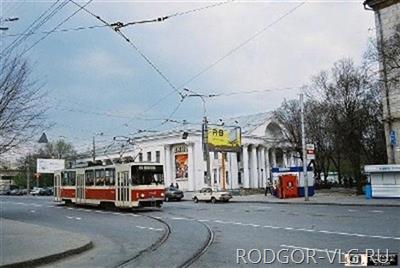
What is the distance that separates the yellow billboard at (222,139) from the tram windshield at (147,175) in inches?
822

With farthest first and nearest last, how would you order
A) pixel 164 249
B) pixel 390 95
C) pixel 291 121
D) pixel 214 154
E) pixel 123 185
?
pixel 214 154
pixel 291 121
pixel 390 95
pixel 123 185
pixel 164 249

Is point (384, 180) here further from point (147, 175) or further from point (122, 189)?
point (122, 189)

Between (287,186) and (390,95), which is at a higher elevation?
(390,95)

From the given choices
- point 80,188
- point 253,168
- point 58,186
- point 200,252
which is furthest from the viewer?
point 253,168

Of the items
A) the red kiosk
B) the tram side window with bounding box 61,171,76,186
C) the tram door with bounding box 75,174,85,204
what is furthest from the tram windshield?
the red kiosk

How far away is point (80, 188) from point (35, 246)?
24.8 meters

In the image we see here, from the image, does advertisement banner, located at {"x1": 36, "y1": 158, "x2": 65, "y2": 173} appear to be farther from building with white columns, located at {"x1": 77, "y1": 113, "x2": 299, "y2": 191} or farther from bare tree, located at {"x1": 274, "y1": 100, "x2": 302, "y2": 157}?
bare tree, located at {"x1": 274, "y1": 100, "x2": 302, "y2": 157}

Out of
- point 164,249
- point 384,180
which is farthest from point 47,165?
point 164,249

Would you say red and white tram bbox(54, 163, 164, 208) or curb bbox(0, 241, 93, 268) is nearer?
curb bbox(0, 241, 93, 268)

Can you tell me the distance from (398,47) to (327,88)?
16.4 metres

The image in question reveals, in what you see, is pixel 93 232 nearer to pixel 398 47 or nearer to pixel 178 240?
pixel 178 240

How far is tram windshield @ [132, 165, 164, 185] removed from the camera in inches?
1286

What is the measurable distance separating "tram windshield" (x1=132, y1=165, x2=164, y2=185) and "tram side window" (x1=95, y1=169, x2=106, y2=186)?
141 inches

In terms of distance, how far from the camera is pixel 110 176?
34688 mm
